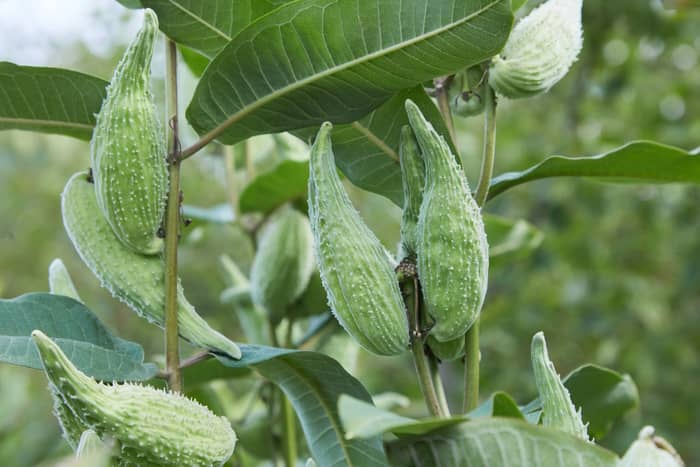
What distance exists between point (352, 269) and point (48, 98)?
0.41 meters

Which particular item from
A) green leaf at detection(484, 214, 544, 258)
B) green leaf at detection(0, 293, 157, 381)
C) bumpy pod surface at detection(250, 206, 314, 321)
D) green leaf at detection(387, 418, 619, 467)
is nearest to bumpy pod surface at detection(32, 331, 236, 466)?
green leaf at detection(0, 293, 157, 381)

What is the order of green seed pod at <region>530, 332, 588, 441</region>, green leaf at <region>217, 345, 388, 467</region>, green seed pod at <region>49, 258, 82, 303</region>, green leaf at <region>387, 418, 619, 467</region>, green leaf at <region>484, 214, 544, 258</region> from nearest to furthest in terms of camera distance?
green leaf at <region>387, 418, 619, 467</region> < green seed pod at <region>530, 332, 588, 441</region> < green leaf at <region>217, 345, 388, 467</region> < green seed pod at <region>49, 258, 82, 303</region> < green leaf at <region>484, 214, 544, 258</region>

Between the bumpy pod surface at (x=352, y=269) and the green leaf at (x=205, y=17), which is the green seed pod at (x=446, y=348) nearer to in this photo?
the bumpy pod surface at (x=352, y=269)

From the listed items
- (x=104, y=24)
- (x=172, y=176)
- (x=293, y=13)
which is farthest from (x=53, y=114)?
(x=104, y=24)

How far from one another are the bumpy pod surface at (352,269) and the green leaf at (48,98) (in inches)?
10.9

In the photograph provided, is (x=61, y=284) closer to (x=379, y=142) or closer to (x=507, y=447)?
(x=379, y=142)

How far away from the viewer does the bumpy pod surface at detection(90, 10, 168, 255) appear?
825mm

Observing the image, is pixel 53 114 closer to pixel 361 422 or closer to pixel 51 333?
pixel 51 333

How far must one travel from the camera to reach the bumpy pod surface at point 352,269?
782mm

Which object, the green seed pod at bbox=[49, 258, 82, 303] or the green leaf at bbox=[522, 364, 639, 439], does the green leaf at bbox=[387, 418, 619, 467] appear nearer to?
the green leaf at bbox=[522, 364, 639, 439]

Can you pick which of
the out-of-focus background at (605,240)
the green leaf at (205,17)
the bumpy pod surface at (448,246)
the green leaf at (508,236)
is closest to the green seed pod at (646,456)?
the bumpy pod surface at (448,246)

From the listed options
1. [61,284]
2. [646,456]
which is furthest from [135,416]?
[646,456]

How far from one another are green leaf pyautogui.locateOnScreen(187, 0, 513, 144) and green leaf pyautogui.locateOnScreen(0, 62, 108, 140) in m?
0.12

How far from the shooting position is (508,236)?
1585mm
